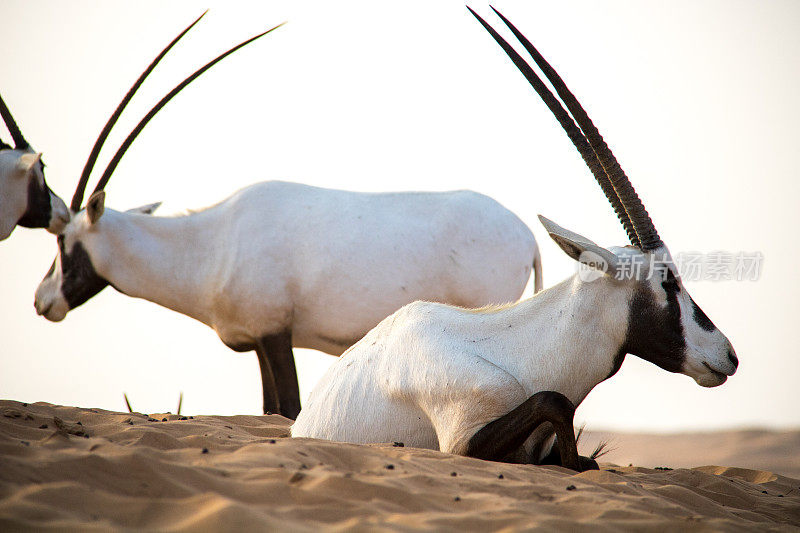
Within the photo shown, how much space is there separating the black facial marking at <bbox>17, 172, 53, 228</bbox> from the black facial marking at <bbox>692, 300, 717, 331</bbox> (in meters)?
6.22

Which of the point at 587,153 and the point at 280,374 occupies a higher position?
the point at 587,153

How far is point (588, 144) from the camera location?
5.06 m

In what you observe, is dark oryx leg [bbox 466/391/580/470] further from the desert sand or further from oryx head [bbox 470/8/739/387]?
oryx head [bbox 470/8/739/387]

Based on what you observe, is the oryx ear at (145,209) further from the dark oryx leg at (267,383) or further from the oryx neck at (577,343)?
the oryx neck at (577,343)

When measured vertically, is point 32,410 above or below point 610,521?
below

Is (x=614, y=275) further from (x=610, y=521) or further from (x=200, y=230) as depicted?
(x=200, y=230)

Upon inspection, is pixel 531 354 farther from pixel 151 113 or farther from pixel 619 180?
pixel 151 113

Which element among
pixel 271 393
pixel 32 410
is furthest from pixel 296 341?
pixel 32 410

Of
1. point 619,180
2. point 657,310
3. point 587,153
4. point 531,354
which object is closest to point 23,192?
point 587,153

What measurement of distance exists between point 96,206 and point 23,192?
0.67 metres

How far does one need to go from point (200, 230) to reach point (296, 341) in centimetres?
142

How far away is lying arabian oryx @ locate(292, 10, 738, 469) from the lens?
440 centimetres

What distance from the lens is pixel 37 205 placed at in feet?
28.2

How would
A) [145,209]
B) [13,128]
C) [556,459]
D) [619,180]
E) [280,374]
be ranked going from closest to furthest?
[556,459] < [619,180] < [280,374] < [13,128] < [145,209]
